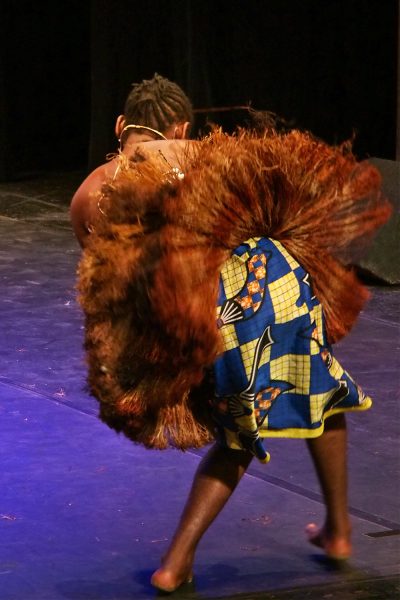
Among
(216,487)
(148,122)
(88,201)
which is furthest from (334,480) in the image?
(148,122)

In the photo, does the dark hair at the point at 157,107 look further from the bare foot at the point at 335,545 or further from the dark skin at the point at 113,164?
the bare foot at the point at 335,545

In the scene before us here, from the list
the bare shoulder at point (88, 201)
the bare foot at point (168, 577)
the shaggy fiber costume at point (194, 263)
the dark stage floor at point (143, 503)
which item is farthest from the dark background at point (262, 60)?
the bare foot at point (168, 577)

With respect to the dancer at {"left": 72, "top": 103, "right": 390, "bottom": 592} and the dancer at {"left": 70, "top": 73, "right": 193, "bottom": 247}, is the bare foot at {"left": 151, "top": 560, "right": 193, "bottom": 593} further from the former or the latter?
the dancer at {"left": 70, "top": 73, "right": 193, "bottom": 247}

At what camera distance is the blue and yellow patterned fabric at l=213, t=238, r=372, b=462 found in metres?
3.10

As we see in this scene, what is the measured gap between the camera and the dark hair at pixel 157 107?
12.5 ft

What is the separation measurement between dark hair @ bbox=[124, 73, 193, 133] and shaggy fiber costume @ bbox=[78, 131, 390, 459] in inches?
22.1

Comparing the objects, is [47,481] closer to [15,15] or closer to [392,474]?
[392,474]

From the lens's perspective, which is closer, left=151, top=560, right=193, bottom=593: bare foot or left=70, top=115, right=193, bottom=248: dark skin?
left=151, top=560, right=193, bottom=593: bare foot

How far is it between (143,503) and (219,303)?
41.2 inches

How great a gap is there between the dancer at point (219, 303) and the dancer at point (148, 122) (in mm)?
521

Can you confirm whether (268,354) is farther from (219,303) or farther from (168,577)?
(168,577)

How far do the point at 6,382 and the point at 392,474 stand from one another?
1873 mm

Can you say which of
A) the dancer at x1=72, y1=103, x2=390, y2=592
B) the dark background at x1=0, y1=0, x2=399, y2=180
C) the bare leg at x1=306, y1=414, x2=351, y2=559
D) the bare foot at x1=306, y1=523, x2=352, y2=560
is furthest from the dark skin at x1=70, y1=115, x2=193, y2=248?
the dark background at x1=0, y1=0, x2=399, y2=180

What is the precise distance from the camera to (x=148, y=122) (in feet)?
12.5
